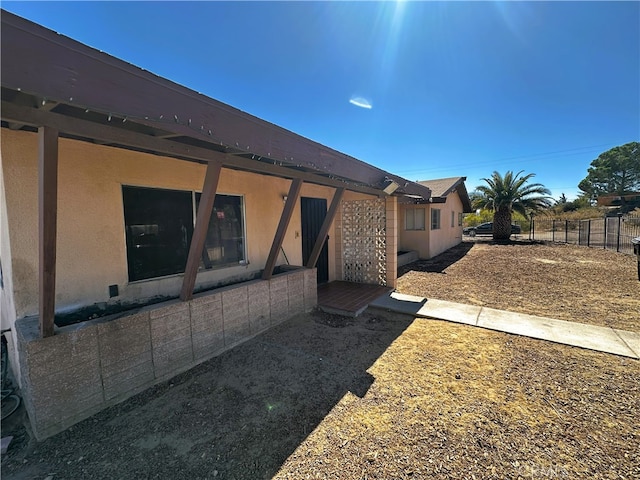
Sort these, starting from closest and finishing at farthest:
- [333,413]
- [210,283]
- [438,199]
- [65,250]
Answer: [333,413]
[65,250]
[210,283]
[438,199]

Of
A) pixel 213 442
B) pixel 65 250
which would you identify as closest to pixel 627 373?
pixel 213 442

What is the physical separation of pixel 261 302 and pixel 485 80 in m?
10.8

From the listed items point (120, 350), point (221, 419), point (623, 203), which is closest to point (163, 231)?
point (120, 350)

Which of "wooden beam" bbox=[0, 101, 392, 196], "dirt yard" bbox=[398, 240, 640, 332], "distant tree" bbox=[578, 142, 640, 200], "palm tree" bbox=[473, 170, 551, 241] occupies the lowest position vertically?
"dirt yard" bbox=[398, 240, 640, 332]

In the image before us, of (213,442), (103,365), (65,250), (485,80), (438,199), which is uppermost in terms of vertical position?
(485,80)

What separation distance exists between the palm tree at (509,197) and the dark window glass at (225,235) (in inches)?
796

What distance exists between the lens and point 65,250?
116 inches

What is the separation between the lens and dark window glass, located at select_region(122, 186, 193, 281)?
11.6 ft

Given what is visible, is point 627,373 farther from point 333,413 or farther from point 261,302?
point 261,302

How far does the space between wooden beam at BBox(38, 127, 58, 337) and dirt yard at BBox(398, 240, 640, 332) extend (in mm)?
6817

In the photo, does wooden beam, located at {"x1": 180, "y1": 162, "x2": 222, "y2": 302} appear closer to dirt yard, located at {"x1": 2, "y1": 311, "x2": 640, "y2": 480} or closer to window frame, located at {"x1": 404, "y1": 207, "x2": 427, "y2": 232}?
dirt yard, located at {"x1": 2, "y1": 311, "x2": 640, "y2": 480}

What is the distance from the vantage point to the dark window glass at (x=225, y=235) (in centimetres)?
443

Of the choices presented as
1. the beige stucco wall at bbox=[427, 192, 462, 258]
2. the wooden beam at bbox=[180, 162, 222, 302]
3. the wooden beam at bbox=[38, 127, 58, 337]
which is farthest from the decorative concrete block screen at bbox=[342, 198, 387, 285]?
the beige stucco wall at bbox=[427, 192, 462, 258]

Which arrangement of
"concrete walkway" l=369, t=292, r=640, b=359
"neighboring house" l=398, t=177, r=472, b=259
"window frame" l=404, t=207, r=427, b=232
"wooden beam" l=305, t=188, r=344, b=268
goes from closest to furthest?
"concrete walkway" l=369, t=292, r=640, b=359
"wooden beam" l=305, t=188, r=344, b=268
"neighboring house" l=398, t=177, r=472, b=259
"window frame" l=404, t=207, r=427, b=232
